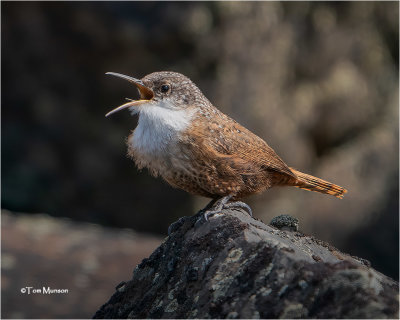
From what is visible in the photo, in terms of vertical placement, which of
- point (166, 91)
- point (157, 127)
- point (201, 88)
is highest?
point (201, 88)

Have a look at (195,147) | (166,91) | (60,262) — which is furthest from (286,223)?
(60,262)

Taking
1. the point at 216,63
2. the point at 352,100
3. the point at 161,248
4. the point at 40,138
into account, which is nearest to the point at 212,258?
the point at 161,248

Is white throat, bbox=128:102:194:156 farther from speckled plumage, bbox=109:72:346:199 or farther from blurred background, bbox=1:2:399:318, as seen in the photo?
blurred background, bbox=1:2:399:318

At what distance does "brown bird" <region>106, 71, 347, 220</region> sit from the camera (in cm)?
421

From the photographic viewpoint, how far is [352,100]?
11211 mm

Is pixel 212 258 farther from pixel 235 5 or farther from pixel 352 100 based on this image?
pixel 352 100

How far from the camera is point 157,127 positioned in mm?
4273

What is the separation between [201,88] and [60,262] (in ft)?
11.6

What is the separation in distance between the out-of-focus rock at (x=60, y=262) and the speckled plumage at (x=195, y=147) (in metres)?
2.61

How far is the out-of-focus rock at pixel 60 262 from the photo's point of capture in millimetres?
6410

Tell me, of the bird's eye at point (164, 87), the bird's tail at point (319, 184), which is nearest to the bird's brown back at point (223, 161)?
the bird's tail at point (319, 184)

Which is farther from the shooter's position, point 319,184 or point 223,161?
point 319,184

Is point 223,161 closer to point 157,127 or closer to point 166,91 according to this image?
point 157,127

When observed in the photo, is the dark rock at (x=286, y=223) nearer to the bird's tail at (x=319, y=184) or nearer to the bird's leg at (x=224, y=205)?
the bird's leg at (x=224, y=205)
